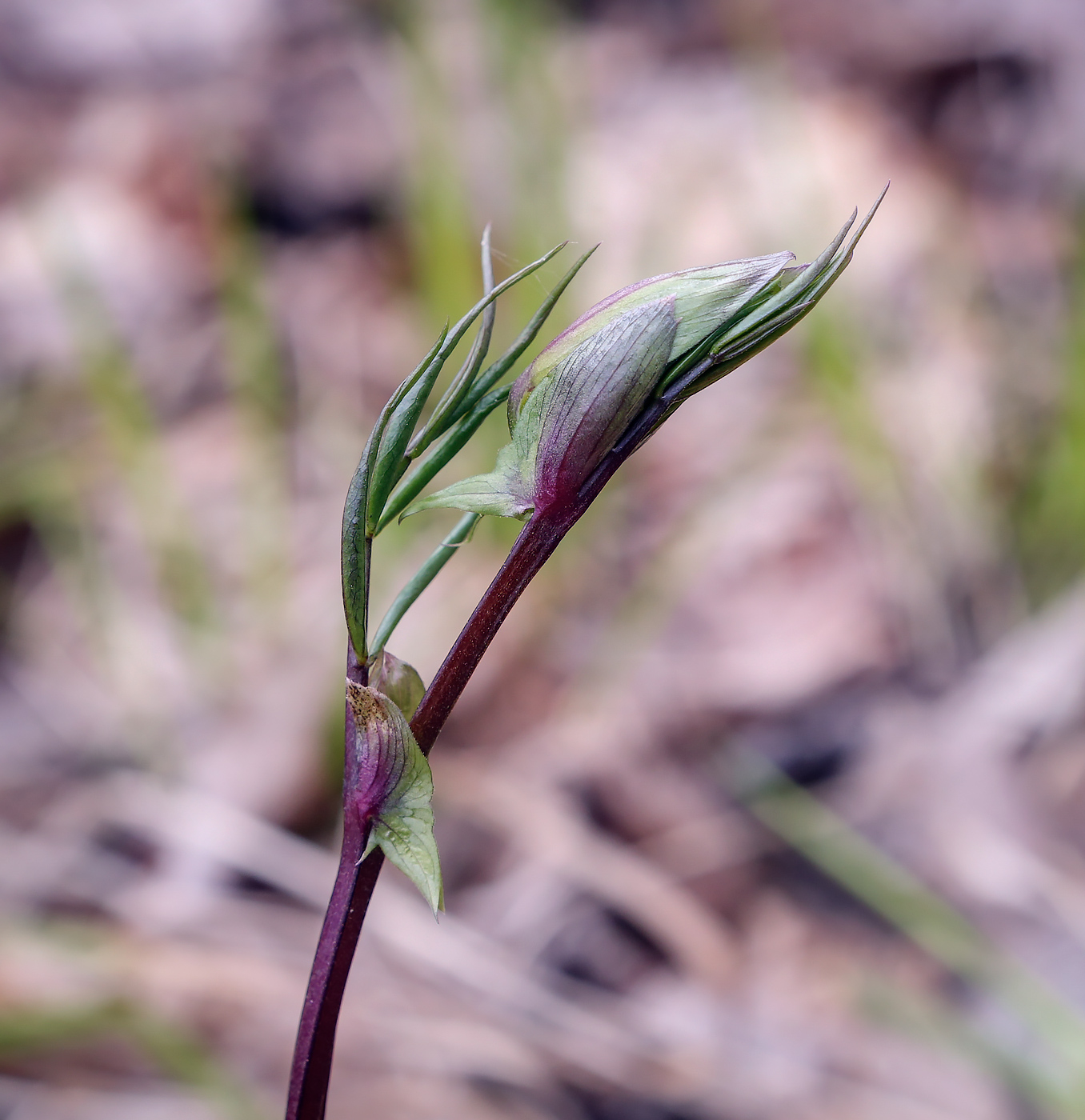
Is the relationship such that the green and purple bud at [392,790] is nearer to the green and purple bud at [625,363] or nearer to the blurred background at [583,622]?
the green and purple bud at [625,363]

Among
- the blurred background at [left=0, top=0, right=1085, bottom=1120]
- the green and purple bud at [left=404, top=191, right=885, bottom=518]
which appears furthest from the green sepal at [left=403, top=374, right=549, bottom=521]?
the blurred background at [left=0, top=0, right=1085, bottom=1120]

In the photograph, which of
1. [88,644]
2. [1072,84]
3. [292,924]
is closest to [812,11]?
[1072,84]

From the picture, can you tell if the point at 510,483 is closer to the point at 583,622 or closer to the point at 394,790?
the point at 394,790

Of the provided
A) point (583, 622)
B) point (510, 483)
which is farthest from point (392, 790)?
point (583, 622)

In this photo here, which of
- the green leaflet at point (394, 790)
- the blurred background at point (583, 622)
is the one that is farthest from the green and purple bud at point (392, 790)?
the blurred background at point (583, 622)

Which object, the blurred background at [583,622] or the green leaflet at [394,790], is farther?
the blurred background at [583,622]

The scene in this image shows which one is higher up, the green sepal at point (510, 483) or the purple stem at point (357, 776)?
the green sepal at point (510, 483)

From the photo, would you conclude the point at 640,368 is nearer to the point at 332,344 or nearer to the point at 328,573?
the point at 328,573

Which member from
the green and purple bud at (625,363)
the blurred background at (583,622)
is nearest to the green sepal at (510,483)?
the green and purple bud at (625,363)
